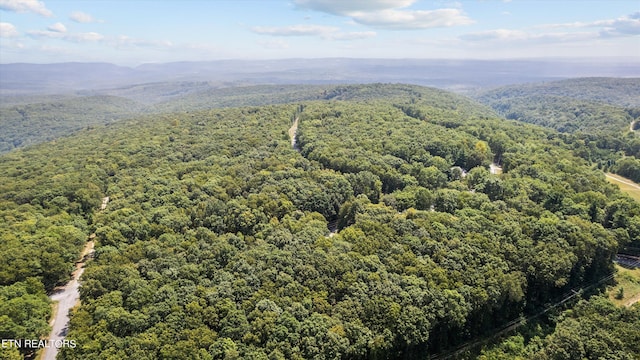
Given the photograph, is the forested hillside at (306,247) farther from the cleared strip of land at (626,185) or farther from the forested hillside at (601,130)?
the forested hillside at (601,130)

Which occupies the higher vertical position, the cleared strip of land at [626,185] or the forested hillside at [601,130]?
the forested hillside at [601,130]

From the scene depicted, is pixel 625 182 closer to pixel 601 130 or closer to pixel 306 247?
pixel 601 130

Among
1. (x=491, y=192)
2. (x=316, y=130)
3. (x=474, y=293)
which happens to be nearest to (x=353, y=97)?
(x=316, y=130)

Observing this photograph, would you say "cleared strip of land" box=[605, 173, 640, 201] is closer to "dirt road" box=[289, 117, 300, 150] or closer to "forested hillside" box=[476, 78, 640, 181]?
"forested hillside" box=[476, 78, 640, 181]

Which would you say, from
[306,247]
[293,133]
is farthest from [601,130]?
[306,247]

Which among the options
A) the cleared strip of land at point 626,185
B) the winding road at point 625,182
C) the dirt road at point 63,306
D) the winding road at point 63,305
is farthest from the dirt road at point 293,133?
the winding road at point 625,182
